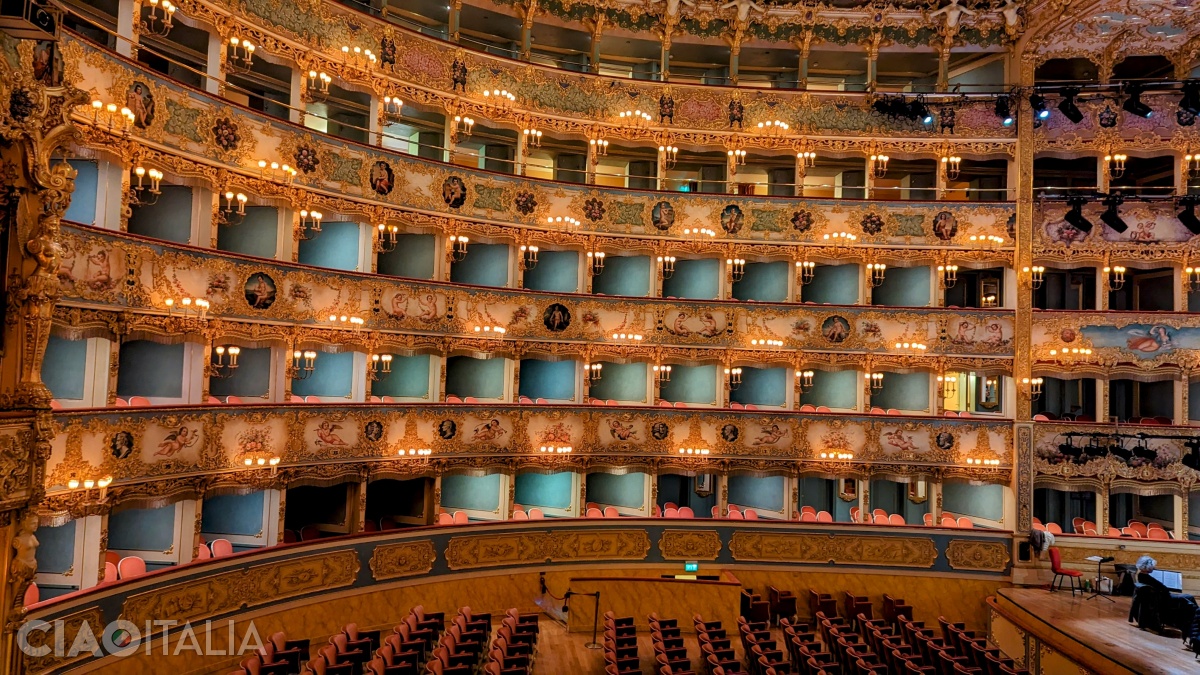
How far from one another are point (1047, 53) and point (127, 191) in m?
22.4

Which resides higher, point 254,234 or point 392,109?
point 392,109

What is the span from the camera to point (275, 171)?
16.7 metres

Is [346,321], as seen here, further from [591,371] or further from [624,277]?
[624,277]

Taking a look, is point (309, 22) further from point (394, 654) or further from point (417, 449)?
point (394, 654)

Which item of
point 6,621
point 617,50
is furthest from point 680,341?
point 6,621

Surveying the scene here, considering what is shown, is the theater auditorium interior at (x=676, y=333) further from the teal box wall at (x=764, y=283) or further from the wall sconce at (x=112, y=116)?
the wall sconce at (x=112, y=116)

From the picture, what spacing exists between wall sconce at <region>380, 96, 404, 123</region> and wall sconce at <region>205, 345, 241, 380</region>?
6646 mm

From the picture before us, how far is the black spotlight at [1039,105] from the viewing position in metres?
22.1

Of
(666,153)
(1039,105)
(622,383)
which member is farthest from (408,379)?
(1039,105)

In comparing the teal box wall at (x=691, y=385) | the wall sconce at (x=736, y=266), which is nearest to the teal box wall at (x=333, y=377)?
the teal box wall at (x=691, y=385)

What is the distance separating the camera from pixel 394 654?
13.6 m

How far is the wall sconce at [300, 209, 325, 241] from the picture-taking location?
57.8 feet

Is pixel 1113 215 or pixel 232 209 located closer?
pixel 232 209

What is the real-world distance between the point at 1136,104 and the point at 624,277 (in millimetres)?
13658
